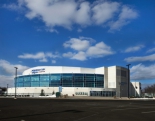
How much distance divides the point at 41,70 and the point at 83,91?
2463cm

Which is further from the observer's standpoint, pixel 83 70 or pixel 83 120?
pixel 83 70

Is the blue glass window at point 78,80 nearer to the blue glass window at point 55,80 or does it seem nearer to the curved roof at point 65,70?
the curved roof at point 65,70

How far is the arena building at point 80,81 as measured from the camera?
100688 millimetres

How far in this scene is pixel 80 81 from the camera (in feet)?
338

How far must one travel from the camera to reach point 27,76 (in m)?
115

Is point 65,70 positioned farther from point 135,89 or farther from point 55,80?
point 135,89

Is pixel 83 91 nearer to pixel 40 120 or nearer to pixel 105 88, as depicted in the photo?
pixel 105 88

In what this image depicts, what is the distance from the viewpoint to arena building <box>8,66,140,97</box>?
330 ft

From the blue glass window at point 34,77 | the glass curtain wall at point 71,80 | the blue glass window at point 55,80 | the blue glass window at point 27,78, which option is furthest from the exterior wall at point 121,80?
the blue glass window at point 27,78

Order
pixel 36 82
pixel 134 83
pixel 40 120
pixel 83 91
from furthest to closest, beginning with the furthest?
pixel 134 83, pixel 36 82, pixel 83 91, pixel 40 120

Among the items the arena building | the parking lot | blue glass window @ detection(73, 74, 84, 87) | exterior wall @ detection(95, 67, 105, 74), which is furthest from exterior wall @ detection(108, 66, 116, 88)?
the parking lot

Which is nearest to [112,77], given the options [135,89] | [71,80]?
[71,80]

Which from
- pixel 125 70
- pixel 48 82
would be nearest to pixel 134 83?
pixel 125 70

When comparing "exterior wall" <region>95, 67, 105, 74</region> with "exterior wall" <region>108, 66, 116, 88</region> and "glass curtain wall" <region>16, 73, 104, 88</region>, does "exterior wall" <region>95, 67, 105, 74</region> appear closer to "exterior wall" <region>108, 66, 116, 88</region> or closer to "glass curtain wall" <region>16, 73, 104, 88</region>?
"glass curtain wall" <region>16, 73, 104, 88</region>
